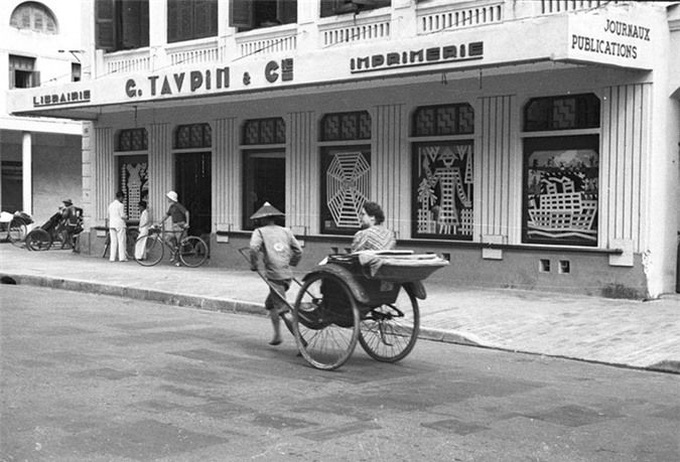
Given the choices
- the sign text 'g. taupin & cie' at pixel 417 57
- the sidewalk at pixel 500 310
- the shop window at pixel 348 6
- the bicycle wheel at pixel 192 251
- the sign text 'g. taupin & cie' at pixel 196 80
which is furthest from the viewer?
the bicycle wheel at pixel 192 251

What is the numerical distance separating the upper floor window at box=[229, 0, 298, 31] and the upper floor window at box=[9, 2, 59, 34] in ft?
50.7

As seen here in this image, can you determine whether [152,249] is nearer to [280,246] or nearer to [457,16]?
[457,16]

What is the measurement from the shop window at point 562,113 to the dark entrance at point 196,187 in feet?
28.4

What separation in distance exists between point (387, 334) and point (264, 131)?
11.0 m

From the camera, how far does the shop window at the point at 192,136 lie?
69.9ft

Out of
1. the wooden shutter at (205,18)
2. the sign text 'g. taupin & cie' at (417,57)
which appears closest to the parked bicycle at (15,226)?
the wooden shutter at (205,18)

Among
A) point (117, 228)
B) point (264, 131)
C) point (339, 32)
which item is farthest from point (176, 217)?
point (339, 32)

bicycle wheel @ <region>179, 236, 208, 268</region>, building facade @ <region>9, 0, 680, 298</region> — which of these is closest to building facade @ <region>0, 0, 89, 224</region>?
building facade @ <region>9, 0, 680, 298</region>

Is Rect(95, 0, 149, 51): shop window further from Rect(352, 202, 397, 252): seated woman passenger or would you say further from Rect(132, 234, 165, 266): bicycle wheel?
Rect(352, 202, 397, 252): seated woman passenger

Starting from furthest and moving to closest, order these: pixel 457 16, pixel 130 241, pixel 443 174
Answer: pixel 130 241
pixel 443 174
pixel 457 16

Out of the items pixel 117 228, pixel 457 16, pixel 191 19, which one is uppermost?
pixel 191 19

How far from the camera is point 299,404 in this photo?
7.36 meters

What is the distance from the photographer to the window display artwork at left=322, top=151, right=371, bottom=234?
18062 millimetres

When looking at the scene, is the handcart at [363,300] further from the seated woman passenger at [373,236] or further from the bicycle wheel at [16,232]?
the bicycle wheel at [16,232]
